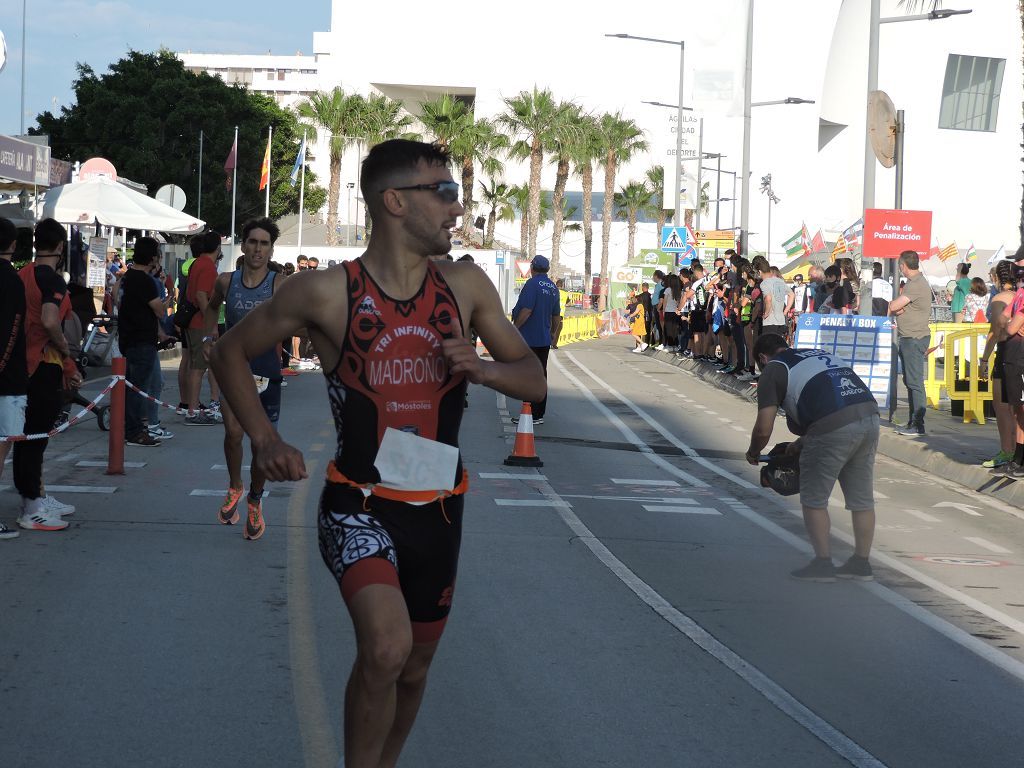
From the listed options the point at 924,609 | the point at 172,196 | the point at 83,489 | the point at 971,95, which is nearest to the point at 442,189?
the point at 924,609

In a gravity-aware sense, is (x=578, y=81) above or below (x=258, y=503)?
above

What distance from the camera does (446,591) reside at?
4.12m

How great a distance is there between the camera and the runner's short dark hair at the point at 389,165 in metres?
4.17

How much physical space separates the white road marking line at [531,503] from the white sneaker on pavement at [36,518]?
Result: 3381mm

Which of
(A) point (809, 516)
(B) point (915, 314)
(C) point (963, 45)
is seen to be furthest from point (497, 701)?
(C) point (963, 45)

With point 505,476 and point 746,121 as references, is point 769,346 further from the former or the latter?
point 746,121

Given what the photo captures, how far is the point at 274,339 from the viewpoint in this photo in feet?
13.5

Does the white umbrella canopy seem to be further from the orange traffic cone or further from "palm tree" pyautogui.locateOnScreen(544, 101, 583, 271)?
"palm tree" pyautogui.locateOnScreen(544, 101, 583, 271)

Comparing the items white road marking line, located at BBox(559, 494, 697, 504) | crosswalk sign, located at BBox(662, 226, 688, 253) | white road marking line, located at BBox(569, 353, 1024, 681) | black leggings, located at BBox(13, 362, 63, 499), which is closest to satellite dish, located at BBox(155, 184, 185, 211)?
crosswalk sign, located at BBox(662, 226, 688, 253)

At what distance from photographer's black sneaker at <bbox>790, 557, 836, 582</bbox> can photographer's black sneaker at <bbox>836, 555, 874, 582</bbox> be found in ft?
0.24

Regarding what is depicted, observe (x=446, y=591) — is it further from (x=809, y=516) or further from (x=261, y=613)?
(x=809, y=516)

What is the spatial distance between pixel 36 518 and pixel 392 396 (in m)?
5.78

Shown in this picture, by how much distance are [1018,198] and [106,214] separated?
75.6 meters

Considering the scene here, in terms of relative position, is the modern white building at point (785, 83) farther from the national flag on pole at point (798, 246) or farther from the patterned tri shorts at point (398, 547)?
the patterned tri shorts at point (398, 547)
